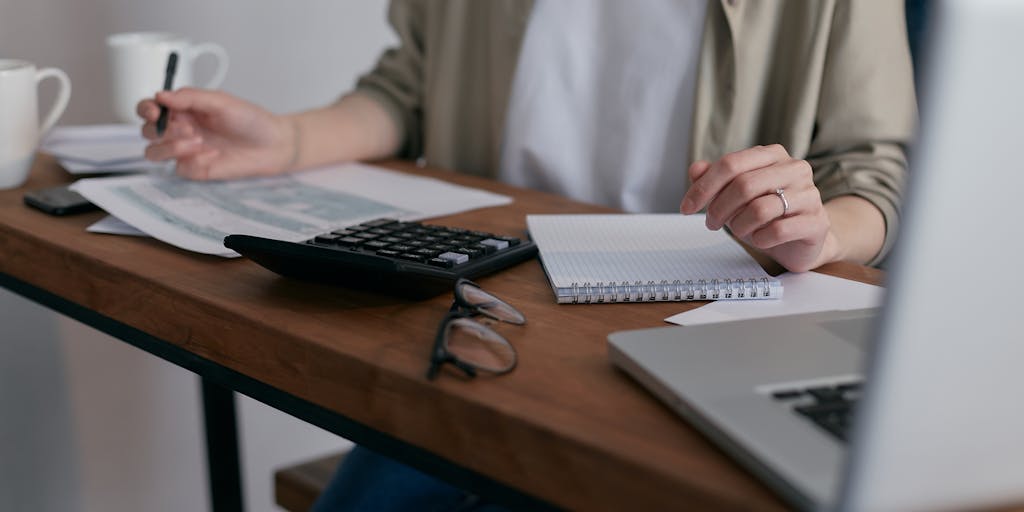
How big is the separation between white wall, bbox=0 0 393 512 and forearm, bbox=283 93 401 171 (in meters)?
0.47

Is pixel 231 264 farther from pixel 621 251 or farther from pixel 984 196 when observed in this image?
pixel 984 196

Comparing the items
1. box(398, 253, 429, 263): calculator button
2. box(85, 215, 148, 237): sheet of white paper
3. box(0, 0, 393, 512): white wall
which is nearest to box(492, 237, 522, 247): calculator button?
box(398, 253, 429, 263): calculator button

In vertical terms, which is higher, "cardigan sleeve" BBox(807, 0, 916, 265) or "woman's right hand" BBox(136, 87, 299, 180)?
"cardigan sleeve" BBox(807, 0, 916, 265)

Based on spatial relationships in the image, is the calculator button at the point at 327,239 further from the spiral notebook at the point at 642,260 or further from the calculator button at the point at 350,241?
the spiral notebook at the point at 642,260

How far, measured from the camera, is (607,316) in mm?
675

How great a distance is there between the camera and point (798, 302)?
698 mm

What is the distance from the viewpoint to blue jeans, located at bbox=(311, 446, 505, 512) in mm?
915

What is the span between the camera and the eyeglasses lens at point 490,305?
0.64 meters

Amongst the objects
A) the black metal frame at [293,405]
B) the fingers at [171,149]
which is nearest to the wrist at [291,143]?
the fingers at [171,149]

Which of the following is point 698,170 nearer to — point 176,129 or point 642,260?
point 642,260

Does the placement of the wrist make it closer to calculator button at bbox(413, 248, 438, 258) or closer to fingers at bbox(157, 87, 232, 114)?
fingers at bbox(157, 87, 232, 114)

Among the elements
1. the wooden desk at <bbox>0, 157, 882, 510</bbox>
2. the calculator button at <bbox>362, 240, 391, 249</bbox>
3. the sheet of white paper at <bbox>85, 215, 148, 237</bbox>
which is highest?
the calculator button at <bbox>362, 240, 391, 249</bbox>

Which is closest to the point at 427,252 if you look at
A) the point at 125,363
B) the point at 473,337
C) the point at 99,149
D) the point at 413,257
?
the point at 413,257

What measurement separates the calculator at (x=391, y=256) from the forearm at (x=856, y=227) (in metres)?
0.27
